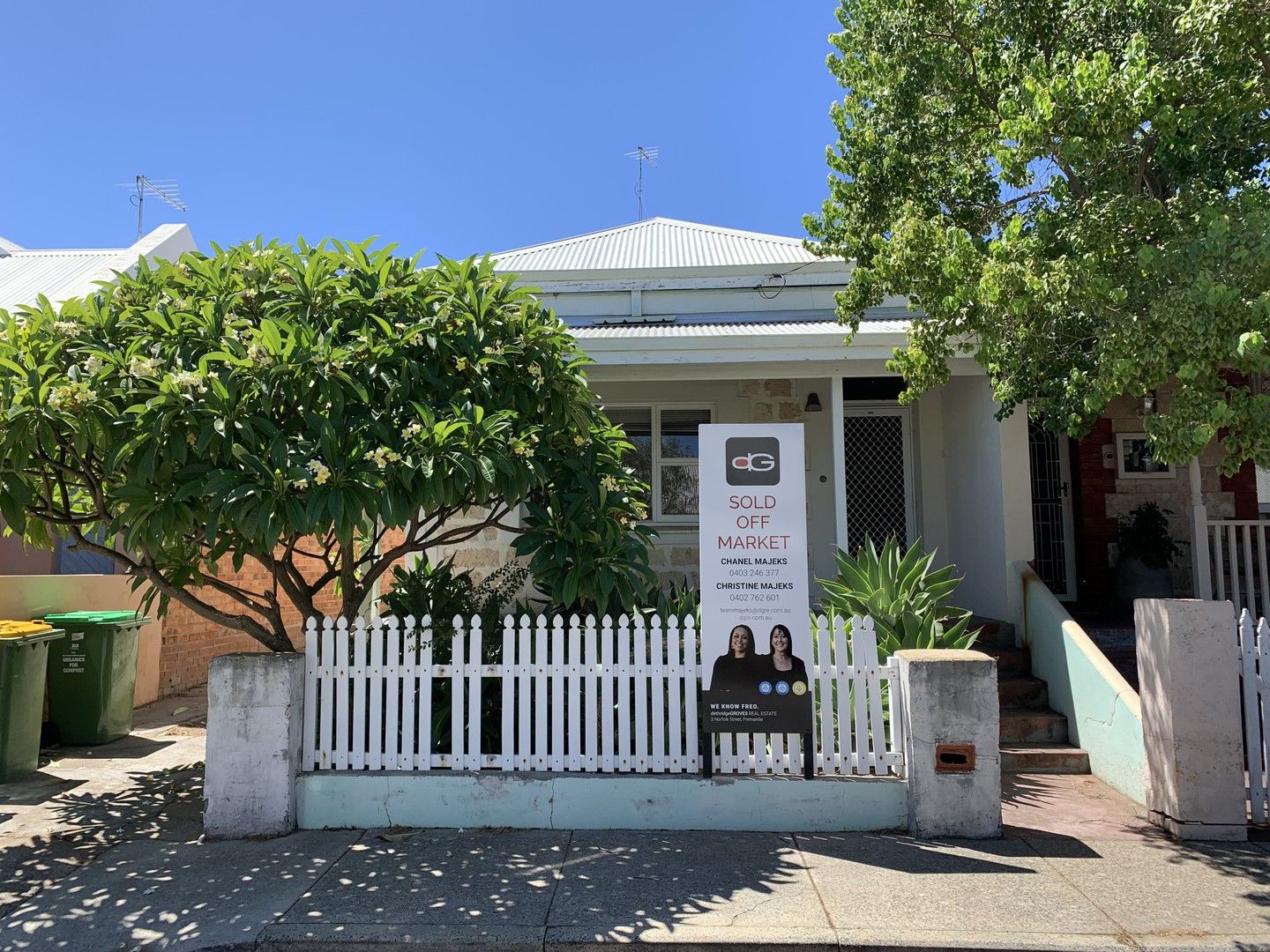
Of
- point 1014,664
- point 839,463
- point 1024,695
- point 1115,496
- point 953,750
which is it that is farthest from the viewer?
point 1115,496

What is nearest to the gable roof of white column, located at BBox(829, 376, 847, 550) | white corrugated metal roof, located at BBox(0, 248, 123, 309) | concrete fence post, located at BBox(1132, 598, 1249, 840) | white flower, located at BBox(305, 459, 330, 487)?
white corrugated metal roof, located at BBox(0, 248, 123, 309)

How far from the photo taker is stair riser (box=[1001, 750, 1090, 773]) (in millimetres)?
6691

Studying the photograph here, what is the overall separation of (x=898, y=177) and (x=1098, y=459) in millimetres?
5281

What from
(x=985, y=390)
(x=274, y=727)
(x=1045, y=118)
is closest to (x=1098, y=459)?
(x=985, y=390)

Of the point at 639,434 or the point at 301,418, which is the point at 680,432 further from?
the point at 301,418

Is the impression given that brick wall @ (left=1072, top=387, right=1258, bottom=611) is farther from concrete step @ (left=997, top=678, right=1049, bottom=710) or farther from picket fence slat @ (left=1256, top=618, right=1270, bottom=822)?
picket fence slat @ (left=1256, top=618, right=1270, bottom=822)

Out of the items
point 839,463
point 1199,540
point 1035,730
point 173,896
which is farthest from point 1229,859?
point 173,896

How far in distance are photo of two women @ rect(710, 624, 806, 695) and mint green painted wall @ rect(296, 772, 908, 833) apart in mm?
616

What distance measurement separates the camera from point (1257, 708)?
5.46 meters

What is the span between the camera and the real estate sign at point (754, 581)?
18.2 ft

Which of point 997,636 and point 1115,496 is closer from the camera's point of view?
point 997,636

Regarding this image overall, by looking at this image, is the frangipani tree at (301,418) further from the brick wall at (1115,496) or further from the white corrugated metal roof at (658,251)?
the brick wall at (1115,496)

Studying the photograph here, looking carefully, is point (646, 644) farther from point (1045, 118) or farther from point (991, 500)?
point (991, 500)

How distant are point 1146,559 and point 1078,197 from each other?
5.33 metres
